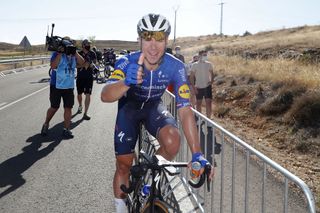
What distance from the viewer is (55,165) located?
6957mm

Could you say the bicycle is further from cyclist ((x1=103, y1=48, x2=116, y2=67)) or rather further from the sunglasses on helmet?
cyclist ((x1=103, y1=48, x2=116, y2=67))

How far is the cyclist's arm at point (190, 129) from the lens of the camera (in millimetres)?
3430

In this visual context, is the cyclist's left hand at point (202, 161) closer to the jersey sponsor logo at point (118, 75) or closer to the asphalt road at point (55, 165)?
the jersey sponsor logo at point (118, 75)

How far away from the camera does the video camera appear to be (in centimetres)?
848

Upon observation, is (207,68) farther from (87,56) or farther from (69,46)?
(69,46)

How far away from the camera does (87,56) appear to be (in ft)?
36.3

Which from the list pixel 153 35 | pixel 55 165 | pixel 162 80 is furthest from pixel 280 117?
pixel 153 35

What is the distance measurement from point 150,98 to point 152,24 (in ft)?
2.73

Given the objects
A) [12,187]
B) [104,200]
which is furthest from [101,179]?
[12,187]

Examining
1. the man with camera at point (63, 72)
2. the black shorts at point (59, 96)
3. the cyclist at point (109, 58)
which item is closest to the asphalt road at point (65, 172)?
the man with camera at point (63, 72)

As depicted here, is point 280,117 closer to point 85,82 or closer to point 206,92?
point 206,92

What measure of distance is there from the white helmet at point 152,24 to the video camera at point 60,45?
5.41m

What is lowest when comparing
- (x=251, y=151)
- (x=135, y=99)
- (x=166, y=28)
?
(x=251, y=151)

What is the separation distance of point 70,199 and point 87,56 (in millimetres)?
6348
